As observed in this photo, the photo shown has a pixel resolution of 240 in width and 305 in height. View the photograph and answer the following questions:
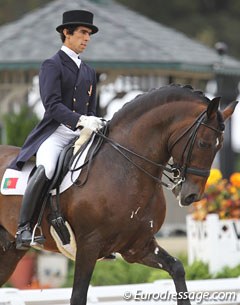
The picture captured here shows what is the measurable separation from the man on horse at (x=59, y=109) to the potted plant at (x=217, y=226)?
3.83m

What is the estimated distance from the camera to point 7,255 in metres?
8.55

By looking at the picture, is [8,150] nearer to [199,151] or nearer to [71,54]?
[71,54]

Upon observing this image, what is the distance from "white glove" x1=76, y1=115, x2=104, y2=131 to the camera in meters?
7.66

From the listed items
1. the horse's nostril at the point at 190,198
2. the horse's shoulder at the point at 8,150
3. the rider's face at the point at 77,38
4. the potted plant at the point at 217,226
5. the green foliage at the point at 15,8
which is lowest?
the potted plant at the point at 217,226

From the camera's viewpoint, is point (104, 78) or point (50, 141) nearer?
point (50, 141)

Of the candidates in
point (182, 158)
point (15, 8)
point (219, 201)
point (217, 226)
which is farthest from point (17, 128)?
point (15, 8)

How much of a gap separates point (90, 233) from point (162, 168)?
0.70 metres

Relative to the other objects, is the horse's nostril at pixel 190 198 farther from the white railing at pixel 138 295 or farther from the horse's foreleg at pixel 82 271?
the white railing at pixel 138 295

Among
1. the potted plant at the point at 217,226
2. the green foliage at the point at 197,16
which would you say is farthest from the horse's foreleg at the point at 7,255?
the green foliage at the point at 197,16

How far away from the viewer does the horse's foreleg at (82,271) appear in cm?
753

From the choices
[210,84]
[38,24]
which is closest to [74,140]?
[38,24]

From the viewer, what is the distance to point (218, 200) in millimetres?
12094

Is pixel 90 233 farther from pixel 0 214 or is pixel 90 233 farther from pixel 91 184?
pixel 0 214

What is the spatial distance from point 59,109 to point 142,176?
80 centimetres
